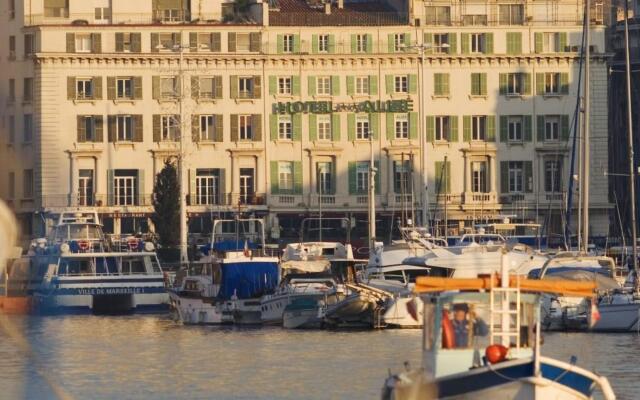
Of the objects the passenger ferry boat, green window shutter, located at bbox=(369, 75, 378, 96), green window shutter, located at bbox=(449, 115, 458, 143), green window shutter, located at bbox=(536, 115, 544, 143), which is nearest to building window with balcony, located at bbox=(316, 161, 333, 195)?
green window shutter, located at bbox=(369, 75, 378, 96)

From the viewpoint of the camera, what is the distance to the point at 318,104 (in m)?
143

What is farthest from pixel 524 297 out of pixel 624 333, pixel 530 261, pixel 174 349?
pixel 530 261

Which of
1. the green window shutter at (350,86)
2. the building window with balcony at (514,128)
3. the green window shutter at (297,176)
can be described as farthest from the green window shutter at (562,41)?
the green window shutter at (297,176)

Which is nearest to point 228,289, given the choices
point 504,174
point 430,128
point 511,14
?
point 430,128

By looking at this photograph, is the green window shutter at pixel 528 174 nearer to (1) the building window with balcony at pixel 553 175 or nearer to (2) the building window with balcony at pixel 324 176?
(1) the building window with balcony at pixel 553 175

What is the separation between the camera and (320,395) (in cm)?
5050

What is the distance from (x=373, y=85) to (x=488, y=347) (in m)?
111

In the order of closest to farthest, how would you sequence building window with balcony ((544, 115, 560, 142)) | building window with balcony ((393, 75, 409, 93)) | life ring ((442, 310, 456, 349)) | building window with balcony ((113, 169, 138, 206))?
life ring ((442, 310, 456, 349)), building window with balcony ((113, 169, 138, 206)), building window with balcony ((544, 115, 560, 142)), building window with balcony ((393, 75, 409, 93))

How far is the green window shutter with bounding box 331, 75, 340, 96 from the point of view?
472 feet

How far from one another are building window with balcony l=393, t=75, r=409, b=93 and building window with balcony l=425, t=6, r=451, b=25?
4714mm

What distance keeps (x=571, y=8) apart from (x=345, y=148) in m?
18.9

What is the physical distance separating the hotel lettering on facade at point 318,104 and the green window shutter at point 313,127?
142 millimetres

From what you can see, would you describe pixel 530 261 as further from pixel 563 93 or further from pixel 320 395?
pixel 563 93

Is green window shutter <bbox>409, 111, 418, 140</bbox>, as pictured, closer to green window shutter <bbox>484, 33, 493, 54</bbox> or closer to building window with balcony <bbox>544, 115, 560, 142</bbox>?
green window shutter <bbox>484, 33, 493, 54</bbox>
